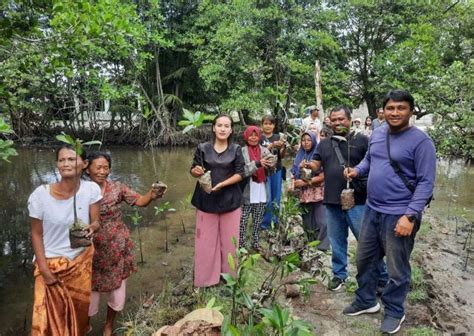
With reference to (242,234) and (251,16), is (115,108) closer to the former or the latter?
(251,16)

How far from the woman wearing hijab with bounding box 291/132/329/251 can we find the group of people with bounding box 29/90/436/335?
0.23 meters

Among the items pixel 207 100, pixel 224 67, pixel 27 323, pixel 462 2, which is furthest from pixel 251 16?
pixel 27 323

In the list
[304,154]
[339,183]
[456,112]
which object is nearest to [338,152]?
[339,183]

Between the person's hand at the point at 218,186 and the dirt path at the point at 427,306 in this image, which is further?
the person's hand at the point at 218,186

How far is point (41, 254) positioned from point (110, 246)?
0.59 m

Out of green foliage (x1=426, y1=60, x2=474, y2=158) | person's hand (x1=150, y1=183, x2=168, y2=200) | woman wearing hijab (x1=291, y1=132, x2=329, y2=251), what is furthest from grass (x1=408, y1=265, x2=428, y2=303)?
green foliage (x1=426, y1=60, x2=474, y2=158)

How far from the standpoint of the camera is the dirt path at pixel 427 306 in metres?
3.16

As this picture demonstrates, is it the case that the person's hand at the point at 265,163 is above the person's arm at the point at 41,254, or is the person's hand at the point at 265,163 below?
above

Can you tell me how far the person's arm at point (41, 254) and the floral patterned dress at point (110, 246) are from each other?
503mm

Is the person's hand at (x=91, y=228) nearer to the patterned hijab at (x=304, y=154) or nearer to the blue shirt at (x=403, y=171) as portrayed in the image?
the blue shirt at (x=403, y=171)

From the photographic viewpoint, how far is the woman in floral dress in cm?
310

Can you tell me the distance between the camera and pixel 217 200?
12.0 feet

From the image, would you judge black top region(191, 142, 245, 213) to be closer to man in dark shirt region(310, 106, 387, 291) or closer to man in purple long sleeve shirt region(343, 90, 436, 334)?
man in dark shirt region(310, 106, 387, 291)

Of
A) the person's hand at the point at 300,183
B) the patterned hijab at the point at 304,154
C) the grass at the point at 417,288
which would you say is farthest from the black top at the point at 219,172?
the grass at the point at 417,288
